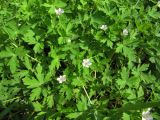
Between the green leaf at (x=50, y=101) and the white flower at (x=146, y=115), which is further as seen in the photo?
the green leaf at (x=50, y=101)

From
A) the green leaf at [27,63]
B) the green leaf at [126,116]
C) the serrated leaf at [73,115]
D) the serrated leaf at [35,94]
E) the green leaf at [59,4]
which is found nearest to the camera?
the green leaf at [126,116]

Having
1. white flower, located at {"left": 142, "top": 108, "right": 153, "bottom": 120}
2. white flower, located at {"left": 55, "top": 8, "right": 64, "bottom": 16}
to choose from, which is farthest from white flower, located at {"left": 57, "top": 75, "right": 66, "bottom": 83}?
white flower, located at {"left": 142, "top": 108, "right": 153, "bottom": 120}

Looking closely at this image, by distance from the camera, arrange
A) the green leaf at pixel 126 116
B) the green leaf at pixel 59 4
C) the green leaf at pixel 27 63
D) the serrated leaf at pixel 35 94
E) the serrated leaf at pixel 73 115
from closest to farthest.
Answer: the green leaf at pixel 126 116 < the serrated leaf at pixel 73 115 < the serrated leaf at pixel 35 94 < the green leaf at pixel 27 63 < the green leaf at pixel 59 4

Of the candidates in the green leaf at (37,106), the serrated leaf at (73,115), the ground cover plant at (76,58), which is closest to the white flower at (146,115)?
the ground cover plant at (76,58)

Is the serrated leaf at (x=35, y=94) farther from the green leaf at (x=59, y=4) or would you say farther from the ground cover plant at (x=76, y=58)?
the green leaf at (x=59, y=4)

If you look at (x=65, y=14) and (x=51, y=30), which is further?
(x=65, y=14)

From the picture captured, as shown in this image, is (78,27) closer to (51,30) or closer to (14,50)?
(51,30)

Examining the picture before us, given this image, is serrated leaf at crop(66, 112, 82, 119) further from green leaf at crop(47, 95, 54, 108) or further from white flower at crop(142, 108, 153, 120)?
white flower at crop(142, 108, 153, 120)

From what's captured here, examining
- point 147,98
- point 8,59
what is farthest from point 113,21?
point 8,59

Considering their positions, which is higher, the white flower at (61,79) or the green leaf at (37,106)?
the white flower at (61,79)
